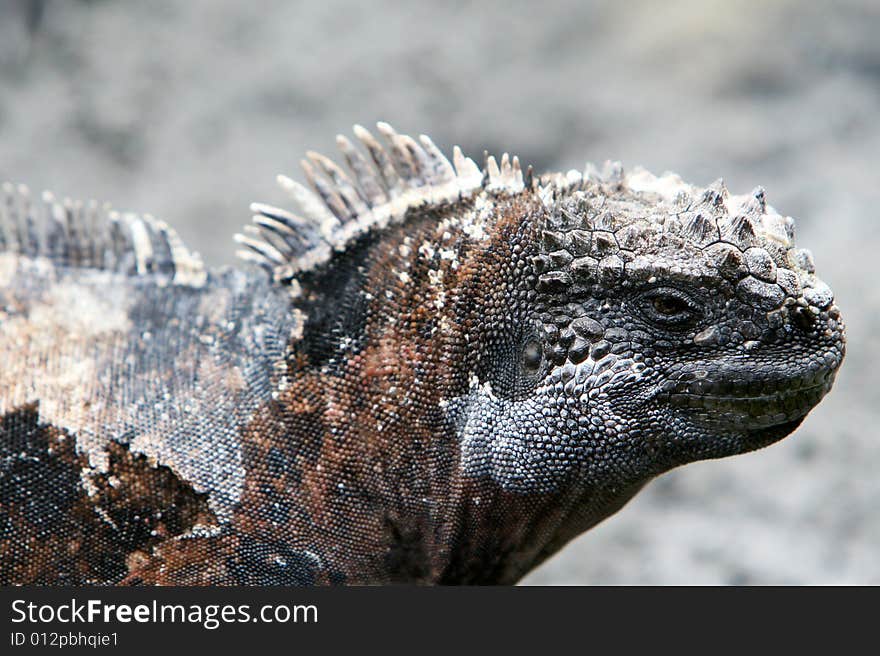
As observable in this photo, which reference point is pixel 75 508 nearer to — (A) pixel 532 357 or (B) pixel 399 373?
(B) pixel 399 373

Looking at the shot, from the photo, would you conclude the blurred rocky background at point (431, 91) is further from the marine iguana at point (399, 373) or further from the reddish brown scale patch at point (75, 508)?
the reddish brown scale patch at point (75, 508)

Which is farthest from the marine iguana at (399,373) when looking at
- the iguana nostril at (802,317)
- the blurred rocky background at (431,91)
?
the blurred rocky background at (431,91)

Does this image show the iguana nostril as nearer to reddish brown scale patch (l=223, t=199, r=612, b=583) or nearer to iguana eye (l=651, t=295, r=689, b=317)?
iguana eye (l=651, t=295, r=689, b=317)

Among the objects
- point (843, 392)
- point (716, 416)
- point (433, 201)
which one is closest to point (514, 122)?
point (843, 392)

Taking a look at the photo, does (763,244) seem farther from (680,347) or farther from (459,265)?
(459,265)

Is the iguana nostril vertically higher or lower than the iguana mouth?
higher

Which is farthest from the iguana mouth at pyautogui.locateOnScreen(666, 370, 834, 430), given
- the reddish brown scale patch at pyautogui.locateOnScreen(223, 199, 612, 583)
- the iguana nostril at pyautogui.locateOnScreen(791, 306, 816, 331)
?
the reddish brown scale patch at pyautogui.locateOnScreen(223, 199, 612, 583)

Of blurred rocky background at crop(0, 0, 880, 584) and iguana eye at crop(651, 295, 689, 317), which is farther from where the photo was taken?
blurred rocky background at crop(0, 0, 880, 584)

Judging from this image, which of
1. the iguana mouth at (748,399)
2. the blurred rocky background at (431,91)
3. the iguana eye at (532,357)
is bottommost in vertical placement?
the iguana mouth at (748,399)
